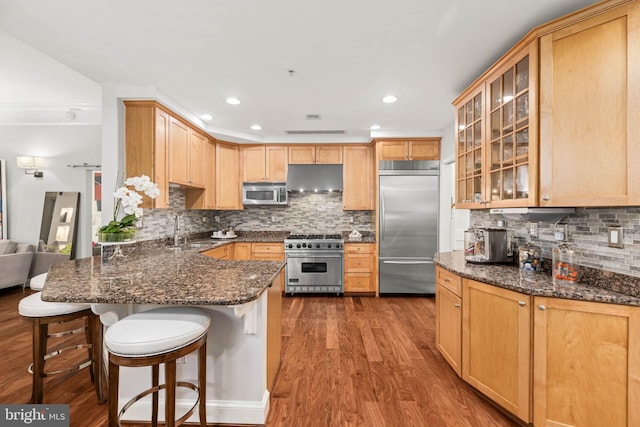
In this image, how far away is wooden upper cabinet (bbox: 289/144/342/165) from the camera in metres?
4.58

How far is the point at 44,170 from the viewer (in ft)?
14.8

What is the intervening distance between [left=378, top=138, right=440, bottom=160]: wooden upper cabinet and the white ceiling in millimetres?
851

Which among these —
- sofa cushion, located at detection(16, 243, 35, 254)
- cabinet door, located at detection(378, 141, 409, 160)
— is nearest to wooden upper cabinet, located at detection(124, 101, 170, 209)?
cabinet door, located at detection(378, 141, 409, 160)

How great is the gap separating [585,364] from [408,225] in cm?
277

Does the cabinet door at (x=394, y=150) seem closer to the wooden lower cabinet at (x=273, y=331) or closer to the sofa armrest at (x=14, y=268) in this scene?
the wooden lower cabinet at (x=273, y=331)

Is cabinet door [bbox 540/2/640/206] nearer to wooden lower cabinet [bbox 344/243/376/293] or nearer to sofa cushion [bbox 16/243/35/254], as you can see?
wooden lower cabinet [bbox 344/243/376/293]

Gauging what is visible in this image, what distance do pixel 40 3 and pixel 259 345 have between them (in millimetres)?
2407

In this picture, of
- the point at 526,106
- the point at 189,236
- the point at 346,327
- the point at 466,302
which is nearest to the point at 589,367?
the point at 466,302

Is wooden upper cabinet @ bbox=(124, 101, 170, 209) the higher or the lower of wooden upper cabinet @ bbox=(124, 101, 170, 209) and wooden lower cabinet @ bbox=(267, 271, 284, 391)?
the higher

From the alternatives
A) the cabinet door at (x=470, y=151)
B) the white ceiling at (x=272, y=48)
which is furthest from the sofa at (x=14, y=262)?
the cabinet door at (x=470, y=151)

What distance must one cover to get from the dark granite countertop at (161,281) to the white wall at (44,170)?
3.29 m

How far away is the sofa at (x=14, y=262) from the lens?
386 cm

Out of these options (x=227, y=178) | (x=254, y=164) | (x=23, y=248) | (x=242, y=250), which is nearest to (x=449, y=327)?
(x=242, y=250)

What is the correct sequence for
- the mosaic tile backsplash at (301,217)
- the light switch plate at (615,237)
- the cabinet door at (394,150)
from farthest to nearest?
1. the mosaic tile backsplash at (301,217)
2. the cabinet door at (394,150)
3. the light switch plate at (615,237)
